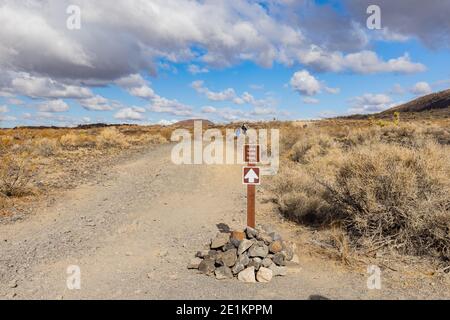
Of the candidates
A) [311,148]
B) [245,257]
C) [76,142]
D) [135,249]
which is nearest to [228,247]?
[245,257]

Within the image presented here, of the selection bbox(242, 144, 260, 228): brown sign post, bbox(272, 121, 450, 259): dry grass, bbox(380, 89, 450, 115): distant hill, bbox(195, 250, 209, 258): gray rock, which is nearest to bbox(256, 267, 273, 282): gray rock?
bbox(195, 250, 209, 258): gray rock

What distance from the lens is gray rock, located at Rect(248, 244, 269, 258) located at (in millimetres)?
5668

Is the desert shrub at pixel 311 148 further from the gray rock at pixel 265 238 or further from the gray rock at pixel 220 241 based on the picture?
the gray rock at pixel 220 241

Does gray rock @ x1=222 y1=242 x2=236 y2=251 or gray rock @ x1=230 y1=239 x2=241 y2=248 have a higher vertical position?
gray rock @ x1=230 y1=239 x2=241 y2=248

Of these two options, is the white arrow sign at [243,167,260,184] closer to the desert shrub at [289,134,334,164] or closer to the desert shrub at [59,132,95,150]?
the desert shrub at [289,134,334,164]

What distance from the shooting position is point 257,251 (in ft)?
18.7

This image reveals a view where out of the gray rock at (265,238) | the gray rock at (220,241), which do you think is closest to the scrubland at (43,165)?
the gray rock at (220,241)

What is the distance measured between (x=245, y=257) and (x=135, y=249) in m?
2.04

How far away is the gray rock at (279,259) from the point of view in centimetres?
567

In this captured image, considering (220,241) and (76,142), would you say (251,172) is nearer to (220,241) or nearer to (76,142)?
(220,241)

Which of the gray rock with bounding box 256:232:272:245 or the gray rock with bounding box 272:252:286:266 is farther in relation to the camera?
the gray rock with bounding box 256:232:272:245

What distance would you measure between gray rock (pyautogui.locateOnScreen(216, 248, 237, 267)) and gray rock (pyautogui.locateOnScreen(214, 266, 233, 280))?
0.09m

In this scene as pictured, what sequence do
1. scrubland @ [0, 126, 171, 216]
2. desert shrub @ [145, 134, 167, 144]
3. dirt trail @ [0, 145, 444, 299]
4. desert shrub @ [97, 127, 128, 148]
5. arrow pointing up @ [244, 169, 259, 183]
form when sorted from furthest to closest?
1. desert shrub @ [145, 134, 167, 144]
2. desert shrub @ [97, 127, 128, 148]
3. scrubland @ [0, 126, 171, 216]
4. arrow pointing up @ [244, 169, 259, 183]
5. dirt trail @ [0, 145, 444, 299]
